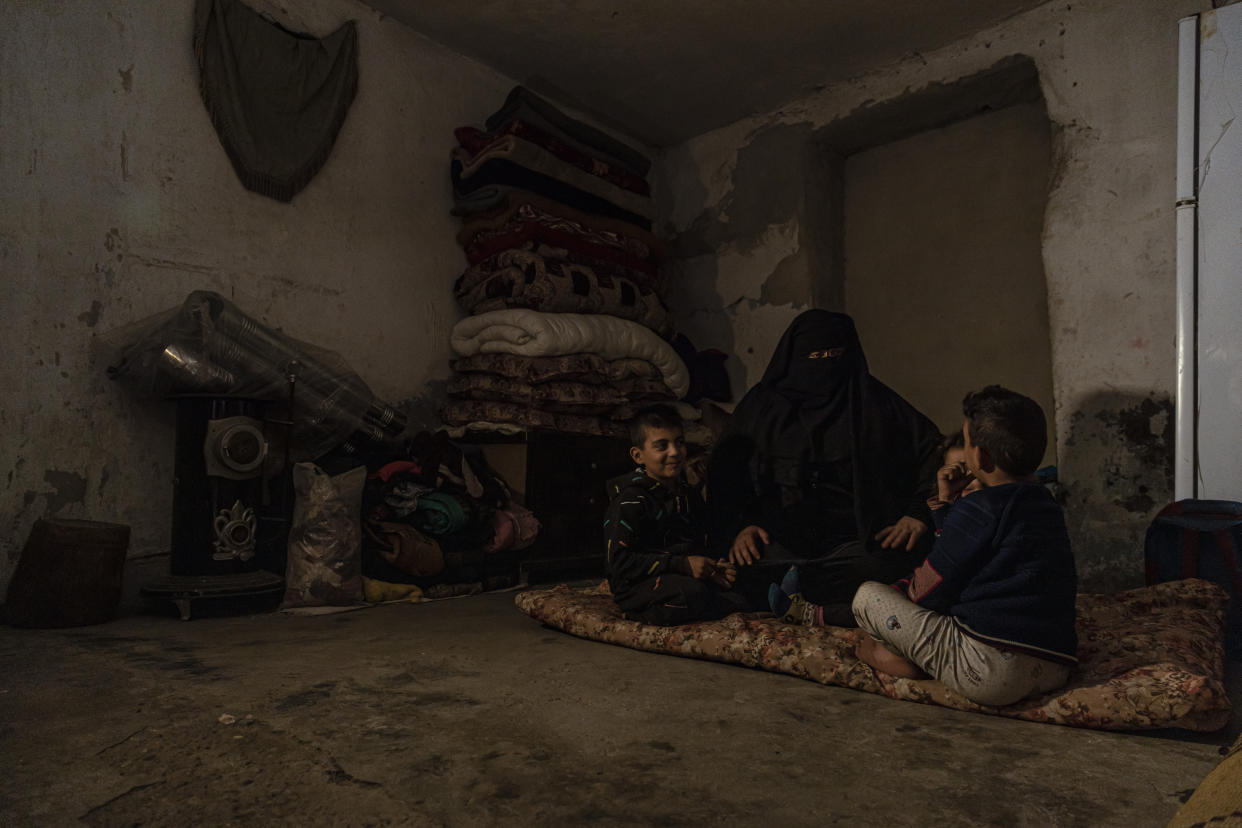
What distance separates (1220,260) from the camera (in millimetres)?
2598

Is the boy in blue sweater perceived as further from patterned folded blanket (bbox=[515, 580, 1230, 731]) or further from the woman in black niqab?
the woman in black niqab

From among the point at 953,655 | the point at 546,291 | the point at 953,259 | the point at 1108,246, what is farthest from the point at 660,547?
the point at 953,259

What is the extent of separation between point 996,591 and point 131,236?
3.52 metres

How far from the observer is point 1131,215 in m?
3.66

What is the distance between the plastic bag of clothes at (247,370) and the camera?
115 inches

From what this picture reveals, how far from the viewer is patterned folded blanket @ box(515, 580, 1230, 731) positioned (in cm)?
163

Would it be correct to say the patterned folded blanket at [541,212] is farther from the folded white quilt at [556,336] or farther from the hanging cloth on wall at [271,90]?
the hanging cloth on wall at [271,90]

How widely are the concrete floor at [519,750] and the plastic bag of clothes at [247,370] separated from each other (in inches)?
45.6

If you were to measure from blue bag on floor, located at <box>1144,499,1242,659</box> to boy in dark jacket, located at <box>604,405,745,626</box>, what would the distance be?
157cm

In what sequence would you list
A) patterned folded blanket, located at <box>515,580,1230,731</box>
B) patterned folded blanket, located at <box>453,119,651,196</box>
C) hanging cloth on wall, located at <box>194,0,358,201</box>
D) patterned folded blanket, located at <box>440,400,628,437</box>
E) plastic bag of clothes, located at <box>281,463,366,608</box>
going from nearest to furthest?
patterned folded blanket, located at <box>515,580,1230,731</box> < plastic bag of clothes, located at <box>281,463,366,608</box> < hanging cloth on wall, located at <box>194,0,358,201</box> < patterned folded blanket, located at <box>440,400,628,437</box> < patterned folded blanket, located at <box>453,119,651,196</box>

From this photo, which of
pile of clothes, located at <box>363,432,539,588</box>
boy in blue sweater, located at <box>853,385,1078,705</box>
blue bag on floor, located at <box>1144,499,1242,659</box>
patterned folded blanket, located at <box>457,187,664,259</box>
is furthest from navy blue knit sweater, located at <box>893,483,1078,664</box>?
patterned folded blanket, located at <box>457,187,664,259</box>

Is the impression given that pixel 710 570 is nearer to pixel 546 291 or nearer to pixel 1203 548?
pixel 1203 548

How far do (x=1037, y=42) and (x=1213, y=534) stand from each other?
9.34 feet

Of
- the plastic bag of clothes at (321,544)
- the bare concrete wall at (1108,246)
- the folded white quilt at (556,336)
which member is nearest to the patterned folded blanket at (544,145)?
the folded white quilt at (556,336)
